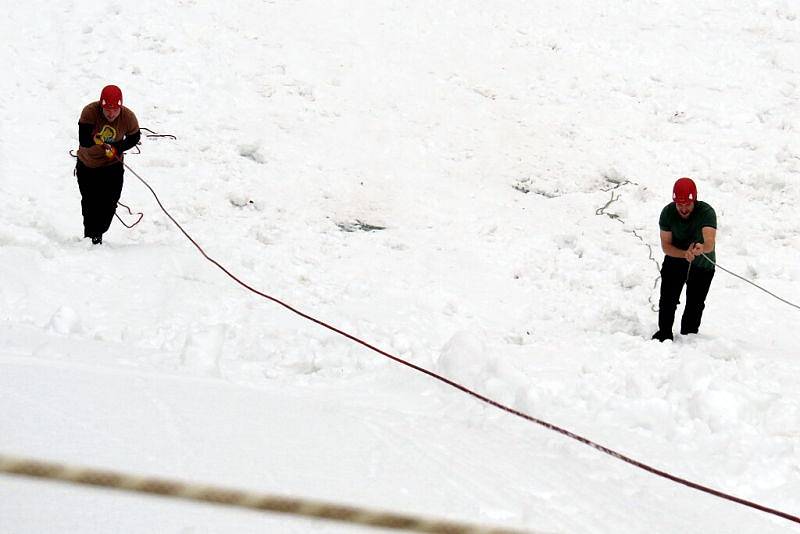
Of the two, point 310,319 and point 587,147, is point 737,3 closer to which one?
point 587,147

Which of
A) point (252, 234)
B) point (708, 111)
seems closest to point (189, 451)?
point (252, 234)

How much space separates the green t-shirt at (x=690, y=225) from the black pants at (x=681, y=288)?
10 cm

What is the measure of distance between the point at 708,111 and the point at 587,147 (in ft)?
7.47

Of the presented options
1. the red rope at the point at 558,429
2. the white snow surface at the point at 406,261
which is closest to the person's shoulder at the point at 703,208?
the white snow surface at the point at 406,261

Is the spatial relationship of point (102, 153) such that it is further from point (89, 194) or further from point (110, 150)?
point (89, 194)

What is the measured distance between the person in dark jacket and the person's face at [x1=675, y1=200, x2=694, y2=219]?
472 centimetres

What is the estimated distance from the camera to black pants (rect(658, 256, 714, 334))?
21.2ft

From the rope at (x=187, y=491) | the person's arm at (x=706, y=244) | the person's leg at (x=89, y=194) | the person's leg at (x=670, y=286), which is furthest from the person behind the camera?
the person's leg at (x=89, y=194)

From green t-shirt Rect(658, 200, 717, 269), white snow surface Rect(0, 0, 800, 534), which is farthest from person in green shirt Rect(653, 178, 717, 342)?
white snow surface Rect(0, 0, 800, 534)

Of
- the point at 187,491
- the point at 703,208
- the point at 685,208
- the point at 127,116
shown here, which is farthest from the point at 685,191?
the point at 187,491

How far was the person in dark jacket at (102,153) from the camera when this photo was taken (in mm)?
7105

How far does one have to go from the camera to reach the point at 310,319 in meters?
6.20

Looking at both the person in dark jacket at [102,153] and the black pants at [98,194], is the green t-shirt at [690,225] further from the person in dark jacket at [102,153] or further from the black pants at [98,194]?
the black pants at [98,194]

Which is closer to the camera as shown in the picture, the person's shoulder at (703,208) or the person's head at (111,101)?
the person's shoulder at (703,208)
